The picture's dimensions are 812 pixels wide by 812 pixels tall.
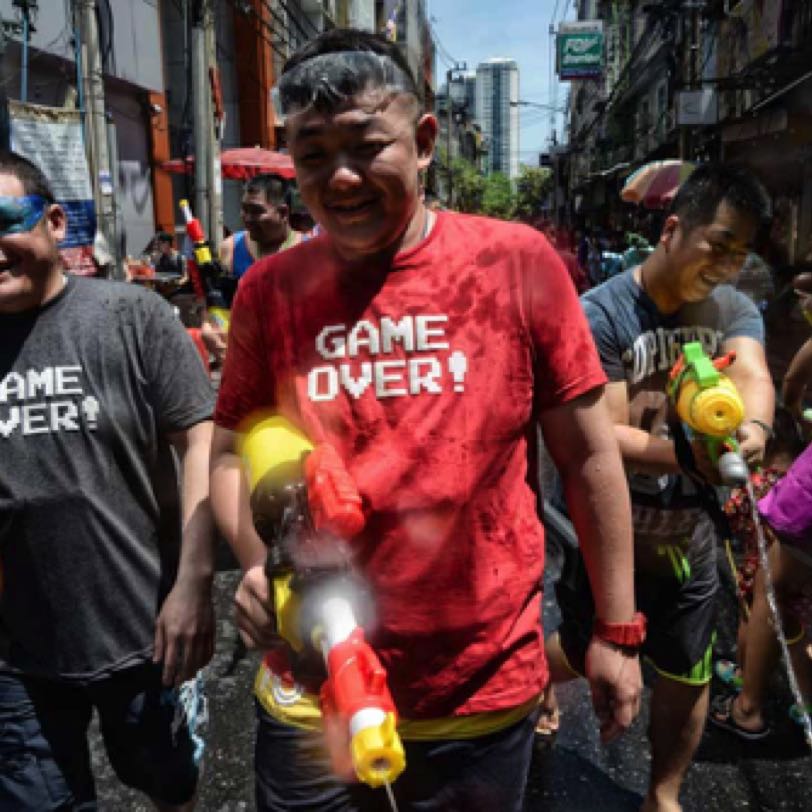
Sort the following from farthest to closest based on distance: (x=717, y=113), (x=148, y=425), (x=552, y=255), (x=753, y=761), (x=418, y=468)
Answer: (x=717, y=113) < (x=753, y=761) < (x=148, y=425) < (x=552, y=255) < (x=418, y=468)

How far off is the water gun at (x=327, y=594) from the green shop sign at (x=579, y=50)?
3665 centimetres

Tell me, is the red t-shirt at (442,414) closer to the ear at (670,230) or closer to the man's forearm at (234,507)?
the man's forearm at (234,507)

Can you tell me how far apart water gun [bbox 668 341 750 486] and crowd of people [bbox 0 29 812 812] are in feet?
0.26

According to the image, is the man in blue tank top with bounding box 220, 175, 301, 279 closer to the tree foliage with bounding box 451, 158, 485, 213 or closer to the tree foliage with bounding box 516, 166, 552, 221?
the tree foliage with bounding box 451, 158, 485, 213

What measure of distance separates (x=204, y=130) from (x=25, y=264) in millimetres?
10728

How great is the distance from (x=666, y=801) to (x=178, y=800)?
5.08 ft

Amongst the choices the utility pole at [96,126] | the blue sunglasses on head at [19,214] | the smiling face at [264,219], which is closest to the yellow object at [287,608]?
the blue sunglasses on head at [19,214]

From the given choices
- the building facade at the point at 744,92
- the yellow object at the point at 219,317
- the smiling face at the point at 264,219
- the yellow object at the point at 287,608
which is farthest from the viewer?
the building facade at the point at 744,92

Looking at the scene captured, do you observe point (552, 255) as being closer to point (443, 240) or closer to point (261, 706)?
point (443, 240)

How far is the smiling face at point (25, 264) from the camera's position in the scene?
2.02 m

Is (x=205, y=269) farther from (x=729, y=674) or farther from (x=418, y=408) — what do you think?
(x=418, y=408)

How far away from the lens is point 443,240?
1.66 meters

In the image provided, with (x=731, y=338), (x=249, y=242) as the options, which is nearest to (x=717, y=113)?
(x=249, y=242)

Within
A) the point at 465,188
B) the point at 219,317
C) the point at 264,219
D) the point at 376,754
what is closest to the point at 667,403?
the point at 376,754
